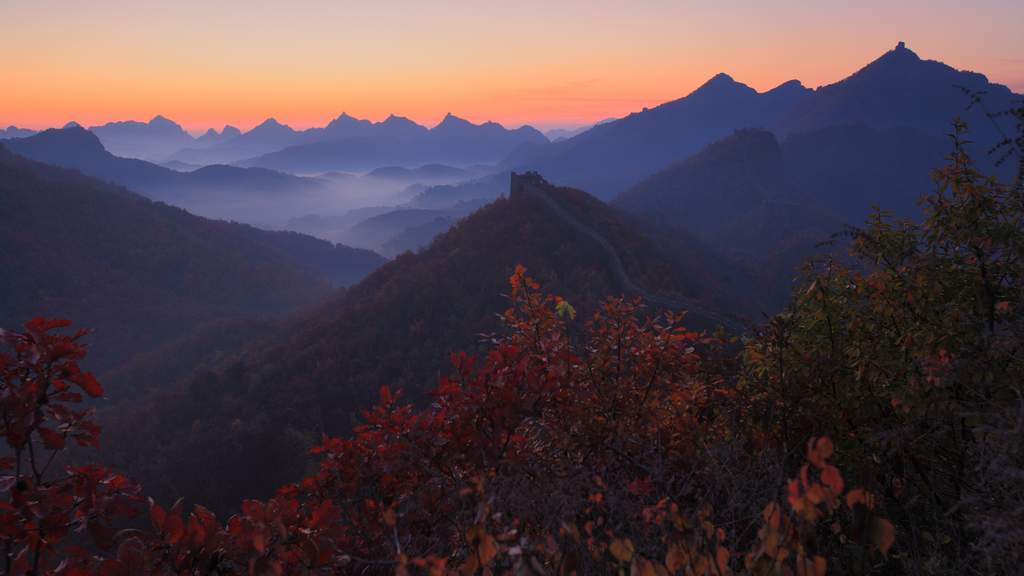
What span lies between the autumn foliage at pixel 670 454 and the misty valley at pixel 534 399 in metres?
0.03

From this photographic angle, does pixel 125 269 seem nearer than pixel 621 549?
No

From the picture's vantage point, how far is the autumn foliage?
6.65ft

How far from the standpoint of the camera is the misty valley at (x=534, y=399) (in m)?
2.13

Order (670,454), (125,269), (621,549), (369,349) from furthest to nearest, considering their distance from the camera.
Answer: (125,269) → (369,349) → (670,454) → (621,549)

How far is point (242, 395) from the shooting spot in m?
22.7

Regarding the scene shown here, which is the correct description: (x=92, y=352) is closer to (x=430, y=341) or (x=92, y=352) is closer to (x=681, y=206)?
(x=430, y=341)

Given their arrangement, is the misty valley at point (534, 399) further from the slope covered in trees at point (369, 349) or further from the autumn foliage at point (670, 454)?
the slope covered in trees at point (369, 349)

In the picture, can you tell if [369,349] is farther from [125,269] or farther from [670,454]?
[125,269]

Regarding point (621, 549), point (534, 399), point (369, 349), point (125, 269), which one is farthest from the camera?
point (125, 269)

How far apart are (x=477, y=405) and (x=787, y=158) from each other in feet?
432

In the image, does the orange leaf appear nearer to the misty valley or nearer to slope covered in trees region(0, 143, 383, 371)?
the misty valley

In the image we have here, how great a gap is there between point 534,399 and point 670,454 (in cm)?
159

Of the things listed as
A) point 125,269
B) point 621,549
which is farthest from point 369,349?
point 125,269

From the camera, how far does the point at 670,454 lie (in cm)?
385
